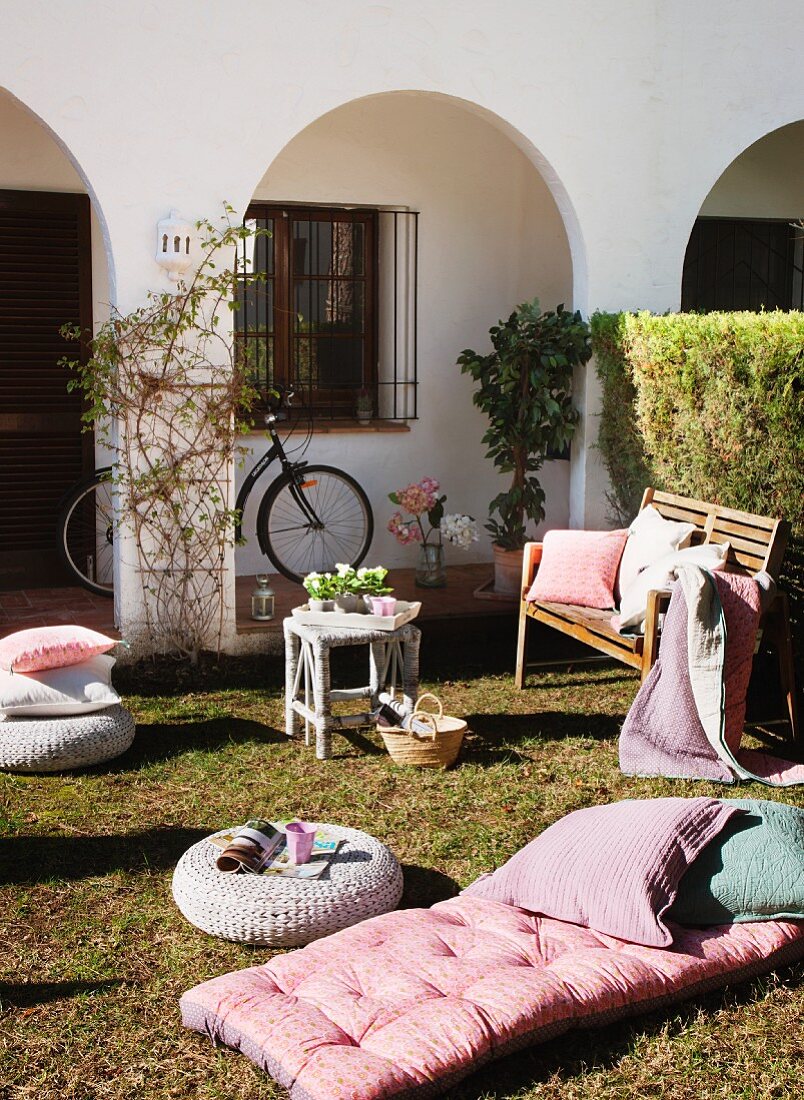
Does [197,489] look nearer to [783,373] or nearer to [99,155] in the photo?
[99,155]

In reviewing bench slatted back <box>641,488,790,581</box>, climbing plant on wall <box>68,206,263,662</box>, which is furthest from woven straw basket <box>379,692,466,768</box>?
climbing plant on wall <box>68,206,263,662</box>

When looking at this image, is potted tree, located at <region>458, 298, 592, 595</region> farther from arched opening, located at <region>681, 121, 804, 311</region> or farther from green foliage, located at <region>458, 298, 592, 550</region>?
arched opening, located at <region>681, 121, 804, 311</region>

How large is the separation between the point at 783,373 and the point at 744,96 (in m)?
2.35

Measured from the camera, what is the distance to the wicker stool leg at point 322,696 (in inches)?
202

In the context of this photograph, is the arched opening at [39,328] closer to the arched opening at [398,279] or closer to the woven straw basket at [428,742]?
the arched opening at [398,279]

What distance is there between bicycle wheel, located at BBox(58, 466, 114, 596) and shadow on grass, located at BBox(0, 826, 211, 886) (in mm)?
2881

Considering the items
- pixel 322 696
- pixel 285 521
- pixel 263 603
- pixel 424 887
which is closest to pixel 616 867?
pixel 424 887

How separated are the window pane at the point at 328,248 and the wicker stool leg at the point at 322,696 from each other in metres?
A: 3.46

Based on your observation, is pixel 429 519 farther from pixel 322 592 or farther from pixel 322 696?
pixel 322 696

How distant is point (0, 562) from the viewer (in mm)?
7383

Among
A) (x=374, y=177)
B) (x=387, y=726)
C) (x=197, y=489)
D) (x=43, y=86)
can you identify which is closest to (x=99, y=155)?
(x=43, y=86)

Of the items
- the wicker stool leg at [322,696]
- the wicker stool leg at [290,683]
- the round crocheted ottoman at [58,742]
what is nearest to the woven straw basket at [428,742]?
the wicker stool leg at [322,696]

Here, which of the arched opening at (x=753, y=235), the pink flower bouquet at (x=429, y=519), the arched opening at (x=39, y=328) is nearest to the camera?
the arched opening at (x=39, y=328)

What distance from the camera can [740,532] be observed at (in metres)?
5.56
